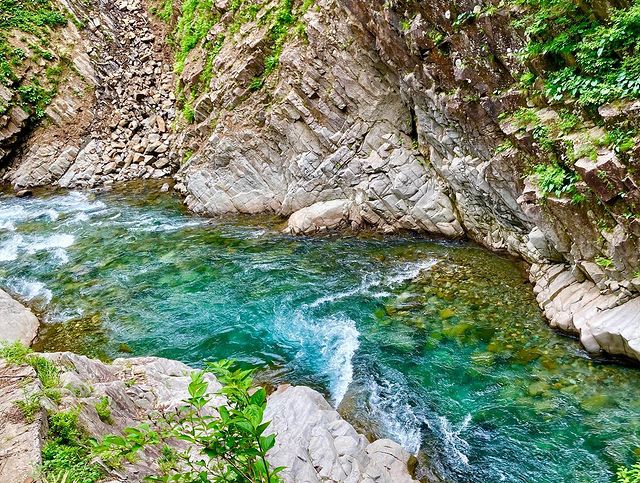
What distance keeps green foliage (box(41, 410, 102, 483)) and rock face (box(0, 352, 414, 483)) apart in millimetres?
139

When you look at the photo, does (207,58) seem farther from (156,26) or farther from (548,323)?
(548,323)

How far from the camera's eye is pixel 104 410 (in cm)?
593

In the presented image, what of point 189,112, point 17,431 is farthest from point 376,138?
point 17,431

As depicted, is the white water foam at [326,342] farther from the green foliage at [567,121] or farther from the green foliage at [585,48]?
the green foliage at [585,48]

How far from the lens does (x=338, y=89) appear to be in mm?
16391

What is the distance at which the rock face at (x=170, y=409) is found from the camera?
5148mm

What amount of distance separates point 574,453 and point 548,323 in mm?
3461

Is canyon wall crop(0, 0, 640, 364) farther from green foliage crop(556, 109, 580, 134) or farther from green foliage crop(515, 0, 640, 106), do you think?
green foliage crop(515, 0, 640, 106)

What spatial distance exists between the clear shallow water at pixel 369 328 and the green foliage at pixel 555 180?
2.91 metres

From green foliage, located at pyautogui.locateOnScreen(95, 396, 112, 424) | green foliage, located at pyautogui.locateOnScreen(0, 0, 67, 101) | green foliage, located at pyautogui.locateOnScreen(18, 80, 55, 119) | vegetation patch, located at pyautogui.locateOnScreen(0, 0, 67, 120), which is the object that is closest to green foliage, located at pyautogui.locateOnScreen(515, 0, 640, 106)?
green foliage, located at pyautogui.locateOnScreen(95, 396, 112, 424)

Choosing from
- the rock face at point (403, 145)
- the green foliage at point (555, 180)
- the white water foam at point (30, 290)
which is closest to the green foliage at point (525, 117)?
the rock face at point (403, 145)

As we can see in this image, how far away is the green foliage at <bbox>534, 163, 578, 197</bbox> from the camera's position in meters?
9.66

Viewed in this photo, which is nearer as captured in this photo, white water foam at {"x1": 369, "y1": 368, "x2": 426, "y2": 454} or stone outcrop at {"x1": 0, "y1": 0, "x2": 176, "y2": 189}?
white water foam at {"x1": 369, "y1": 368, "x2": 426, "y2": 454}

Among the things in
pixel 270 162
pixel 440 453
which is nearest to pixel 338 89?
pixel 270 162
